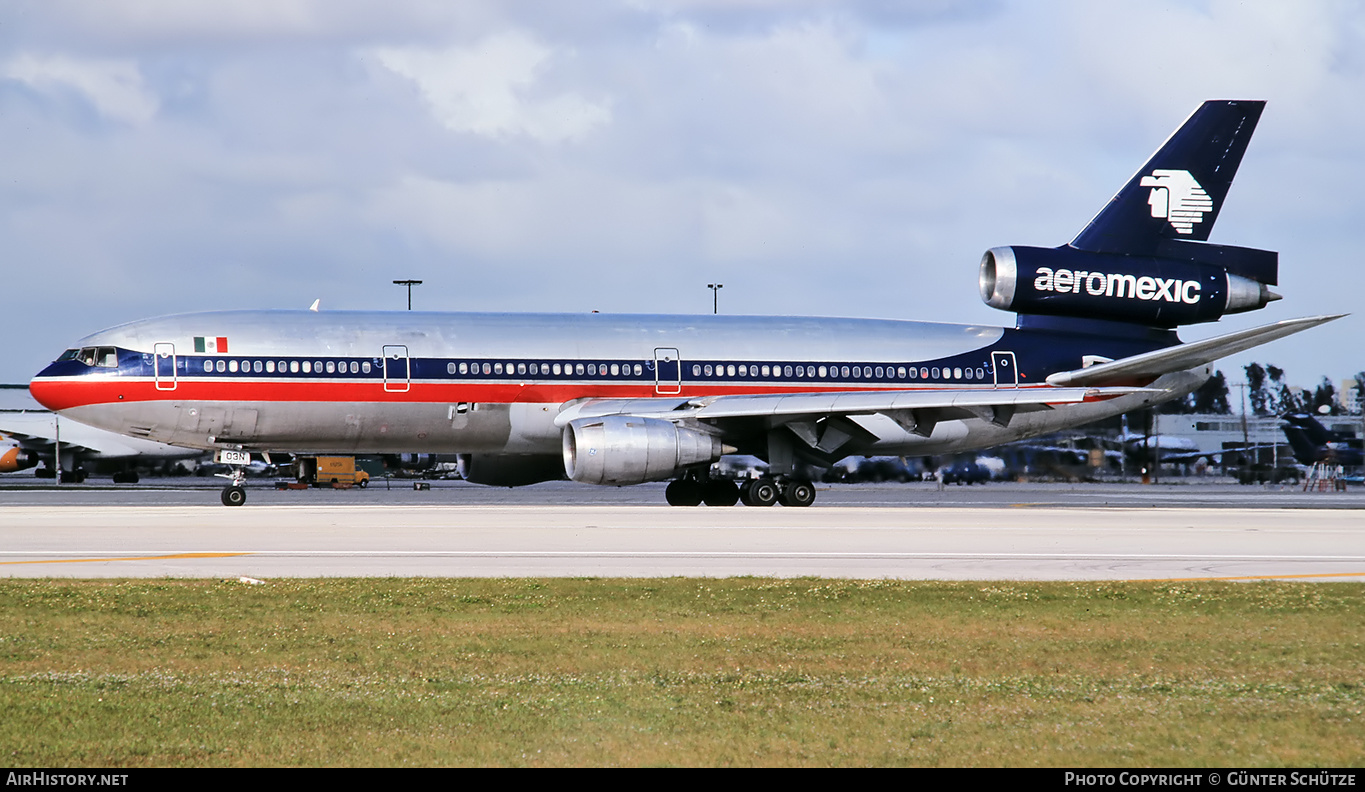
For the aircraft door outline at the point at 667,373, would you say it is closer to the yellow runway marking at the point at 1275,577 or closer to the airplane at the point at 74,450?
the yellow runway marking at the point at 1275,577

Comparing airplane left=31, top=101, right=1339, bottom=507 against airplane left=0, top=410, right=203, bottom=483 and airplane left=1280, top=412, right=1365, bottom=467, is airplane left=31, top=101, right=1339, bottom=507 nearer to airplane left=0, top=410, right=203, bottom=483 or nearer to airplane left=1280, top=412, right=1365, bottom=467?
airplane left=0, top=410, right=203, bottom=483

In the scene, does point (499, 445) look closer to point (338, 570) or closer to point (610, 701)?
point (338, 570)

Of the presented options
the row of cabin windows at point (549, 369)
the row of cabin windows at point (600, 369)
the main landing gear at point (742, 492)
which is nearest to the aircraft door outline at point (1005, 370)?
the row of cabin windows at point (600, 369)

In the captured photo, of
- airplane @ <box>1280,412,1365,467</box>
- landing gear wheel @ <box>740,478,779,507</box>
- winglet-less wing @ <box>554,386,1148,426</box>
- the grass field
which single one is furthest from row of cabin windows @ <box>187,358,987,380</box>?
airplane @ <box>1280,412,1365,467</box>

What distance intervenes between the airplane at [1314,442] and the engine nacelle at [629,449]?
2109 inches

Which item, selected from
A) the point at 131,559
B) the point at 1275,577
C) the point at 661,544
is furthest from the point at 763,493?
the point at 131,559

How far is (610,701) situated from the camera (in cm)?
731

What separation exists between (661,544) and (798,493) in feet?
39.0

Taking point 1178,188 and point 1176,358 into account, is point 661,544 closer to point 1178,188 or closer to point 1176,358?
point 1176,358

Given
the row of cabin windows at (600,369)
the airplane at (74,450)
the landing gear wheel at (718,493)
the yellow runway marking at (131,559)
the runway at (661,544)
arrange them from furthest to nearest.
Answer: the airplane at (74,450) → the landing gear wheel at (718,493) → the row of cabin windows at (600,369) → the yellow runway marking at (131,559) → the runway at (661,544)

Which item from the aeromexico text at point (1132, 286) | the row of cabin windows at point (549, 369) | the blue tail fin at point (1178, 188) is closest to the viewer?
the row of cabin windows at point (549, 369)

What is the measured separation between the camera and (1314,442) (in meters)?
69.8

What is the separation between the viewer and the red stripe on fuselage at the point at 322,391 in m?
26.9
